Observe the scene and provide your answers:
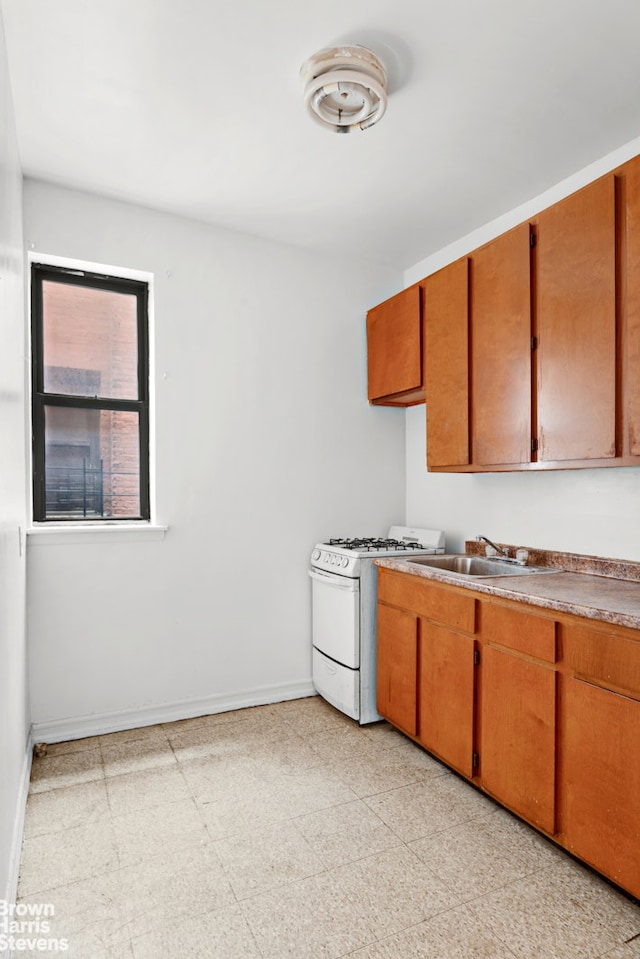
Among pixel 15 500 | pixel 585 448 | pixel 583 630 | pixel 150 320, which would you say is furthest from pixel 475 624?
A: pixel 150 320

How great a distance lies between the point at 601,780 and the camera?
1764 millimetres

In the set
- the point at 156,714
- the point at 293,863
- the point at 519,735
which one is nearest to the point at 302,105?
the point at 519,735

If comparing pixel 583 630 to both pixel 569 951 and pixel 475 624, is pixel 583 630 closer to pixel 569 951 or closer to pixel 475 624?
pixel 475 624

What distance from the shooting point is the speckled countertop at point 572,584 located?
5.96ft

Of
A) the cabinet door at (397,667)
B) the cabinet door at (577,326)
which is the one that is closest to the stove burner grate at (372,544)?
the cabinet door at (397,667)

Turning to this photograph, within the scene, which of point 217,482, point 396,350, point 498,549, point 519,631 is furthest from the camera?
point 396,350

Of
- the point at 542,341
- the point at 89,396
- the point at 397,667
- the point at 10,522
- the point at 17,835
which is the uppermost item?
the point at 542,341

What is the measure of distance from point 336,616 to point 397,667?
0.48 meters

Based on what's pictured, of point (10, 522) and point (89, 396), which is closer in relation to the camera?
point (10, 522)

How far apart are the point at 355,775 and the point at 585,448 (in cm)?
174

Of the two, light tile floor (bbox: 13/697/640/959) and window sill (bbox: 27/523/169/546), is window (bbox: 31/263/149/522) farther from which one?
light tile floor (bbox: 13/697/640/959)

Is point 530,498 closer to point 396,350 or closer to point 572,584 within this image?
point 572,584

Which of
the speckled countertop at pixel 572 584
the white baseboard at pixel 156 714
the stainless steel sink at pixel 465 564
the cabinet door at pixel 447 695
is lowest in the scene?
the white baseboard at pixel 156 714

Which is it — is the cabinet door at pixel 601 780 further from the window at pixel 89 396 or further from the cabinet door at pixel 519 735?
the window at pixel 89 396
